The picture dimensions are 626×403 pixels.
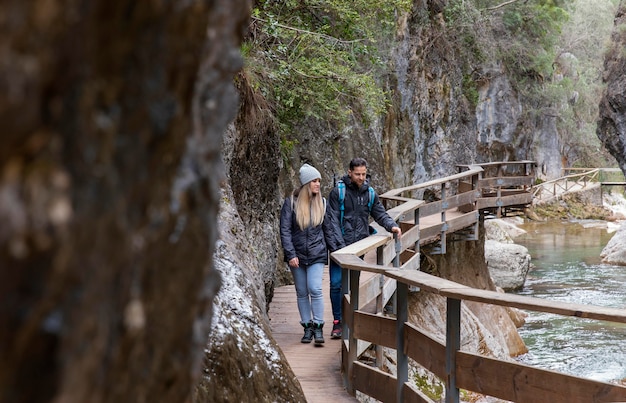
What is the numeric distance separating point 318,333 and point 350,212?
1.17 metres

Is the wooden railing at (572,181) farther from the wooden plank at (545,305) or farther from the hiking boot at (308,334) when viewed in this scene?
the wooden plank at (545,305)

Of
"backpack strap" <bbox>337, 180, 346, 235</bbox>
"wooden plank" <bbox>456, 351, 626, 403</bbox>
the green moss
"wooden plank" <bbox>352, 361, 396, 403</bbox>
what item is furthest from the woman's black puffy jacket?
the green moss

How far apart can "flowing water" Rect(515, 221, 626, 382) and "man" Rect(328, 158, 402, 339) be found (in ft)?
25.6

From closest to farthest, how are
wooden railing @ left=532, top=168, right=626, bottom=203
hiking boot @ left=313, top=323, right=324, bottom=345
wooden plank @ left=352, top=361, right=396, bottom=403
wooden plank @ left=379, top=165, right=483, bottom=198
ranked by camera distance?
wooden plank @ left=352, top=361, right=396, bottom=403 → hiking boot @ left=313, top=323, right=324, bottom=345 → wooden plank @ left=379, top=165, right=483, bottom=198 → wooden railing @ left=532, top=168, right=626, bottom=203

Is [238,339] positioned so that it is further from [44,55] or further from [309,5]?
[309,5]

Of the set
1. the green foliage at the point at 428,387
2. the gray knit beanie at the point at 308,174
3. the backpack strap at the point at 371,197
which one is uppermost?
the gray knit beanie at the point at 308,174

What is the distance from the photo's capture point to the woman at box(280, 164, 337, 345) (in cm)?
677

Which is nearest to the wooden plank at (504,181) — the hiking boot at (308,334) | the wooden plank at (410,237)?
the wooden plank at (410,237)

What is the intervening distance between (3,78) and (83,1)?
19 centimetres

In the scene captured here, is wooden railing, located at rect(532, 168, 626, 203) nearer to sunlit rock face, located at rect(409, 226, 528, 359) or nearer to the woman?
sunlit rock face, located at rect(409, 226, 528, 359)

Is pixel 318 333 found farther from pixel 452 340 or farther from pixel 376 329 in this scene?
pixel 452 340

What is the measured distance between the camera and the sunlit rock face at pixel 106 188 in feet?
3.45

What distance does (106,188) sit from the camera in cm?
122

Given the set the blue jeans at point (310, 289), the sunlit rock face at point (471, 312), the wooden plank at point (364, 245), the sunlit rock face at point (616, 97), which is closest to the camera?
the wooden plank at point (364, 245)
